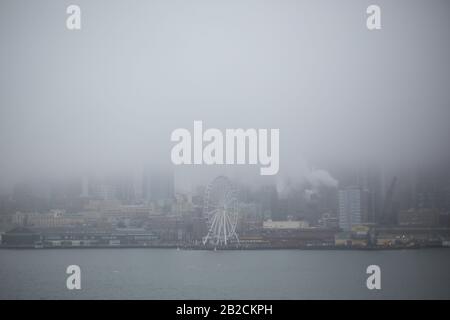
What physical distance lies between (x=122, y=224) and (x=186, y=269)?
14.1 feet

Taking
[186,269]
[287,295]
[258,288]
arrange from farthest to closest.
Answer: [186,269] → [258,288] → [287,295]

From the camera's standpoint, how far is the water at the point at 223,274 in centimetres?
1011

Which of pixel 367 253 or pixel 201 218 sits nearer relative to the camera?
pixel 367 253

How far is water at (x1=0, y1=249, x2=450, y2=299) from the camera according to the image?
1011 cm

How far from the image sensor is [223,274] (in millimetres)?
12812

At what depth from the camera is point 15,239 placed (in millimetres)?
16438

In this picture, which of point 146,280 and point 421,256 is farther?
point 421,256

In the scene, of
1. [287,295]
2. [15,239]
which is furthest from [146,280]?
[15,239]
